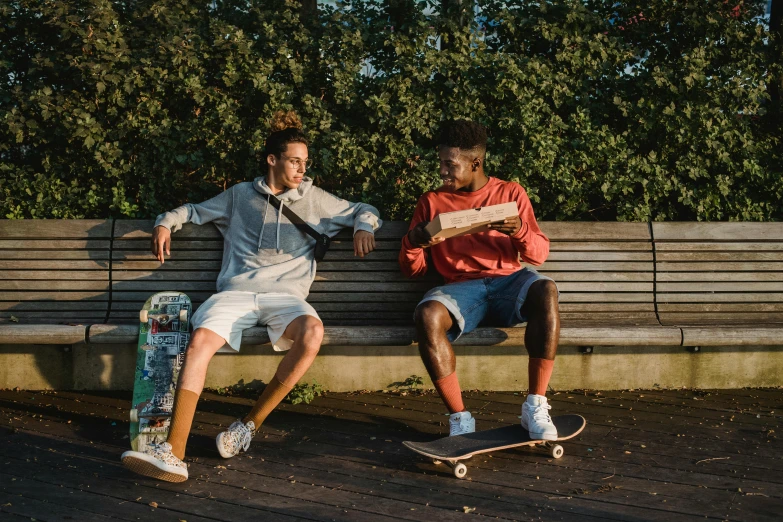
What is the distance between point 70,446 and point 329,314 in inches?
61.8

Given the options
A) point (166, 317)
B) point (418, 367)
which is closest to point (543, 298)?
point (418, 367)

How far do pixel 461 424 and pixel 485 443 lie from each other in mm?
175

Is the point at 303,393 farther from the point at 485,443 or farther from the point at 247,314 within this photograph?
the point at 485,443

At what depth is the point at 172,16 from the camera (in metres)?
5.34

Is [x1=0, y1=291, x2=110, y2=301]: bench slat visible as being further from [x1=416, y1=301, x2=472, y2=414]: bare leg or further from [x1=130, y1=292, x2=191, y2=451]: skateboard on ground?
[x1=416, y1=301, x2=472, y2=414]: bare leg

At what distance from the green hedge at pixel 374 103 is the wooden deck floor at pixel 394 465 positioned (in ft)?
4.22

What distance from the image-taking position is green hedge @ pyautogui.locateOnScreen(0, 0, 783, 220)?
206 inches

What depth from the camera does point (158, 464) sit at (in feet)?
11.7

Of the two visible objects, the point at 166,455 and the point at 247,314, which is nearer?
Result: the point at 166,455

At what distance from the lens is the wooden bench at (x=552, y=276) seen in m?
4.86

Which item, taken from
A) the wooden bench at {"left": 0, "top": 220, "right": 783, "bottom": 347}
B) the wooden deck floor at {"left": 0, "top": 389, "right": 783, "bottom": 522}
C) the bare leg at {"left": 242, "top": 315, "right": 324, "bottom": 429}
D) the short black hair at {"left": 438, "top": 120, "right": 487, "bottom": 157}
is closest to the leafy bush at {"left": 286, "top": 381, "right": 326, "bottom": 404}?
the wooden deck floor at {"left": 0, "top": 389, "right": 783, "bottom": 522}

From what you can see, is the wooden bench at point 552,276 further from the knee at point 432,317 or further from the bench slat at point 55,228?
the knee at point 432,317

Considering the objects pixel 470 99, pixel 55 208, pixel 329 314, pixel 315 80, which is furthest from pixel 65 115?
pixel 470 99

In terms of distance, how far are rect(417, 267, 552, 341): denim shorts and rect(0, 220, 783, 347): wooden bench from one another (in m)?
0.34
